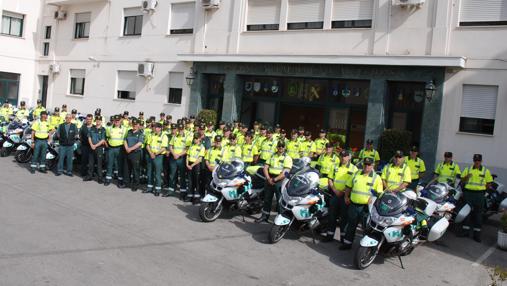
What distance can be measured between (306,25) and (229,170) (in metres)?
9.45

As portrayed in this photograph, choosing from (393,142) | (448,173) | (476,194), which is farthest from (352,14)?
(476,194)

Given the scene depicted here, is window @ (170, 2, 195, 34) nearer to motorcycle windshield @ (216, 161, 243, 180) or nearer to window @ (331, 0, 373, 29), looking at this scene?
window @ (331, 0, 373, 29)

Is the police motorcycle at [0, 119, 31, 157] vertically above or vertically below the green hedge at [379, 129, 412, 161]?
below

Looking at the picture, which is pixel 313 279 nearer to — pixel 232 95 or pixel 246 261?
pixel 246 261

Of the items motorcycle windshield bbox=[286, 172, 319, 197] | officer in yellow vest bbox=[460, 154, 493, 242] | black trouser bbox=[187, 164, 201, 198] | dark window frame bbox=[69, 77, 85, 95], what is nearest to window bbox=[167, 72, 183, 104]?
dark window frame bbox=[69, 77, 85, 95]

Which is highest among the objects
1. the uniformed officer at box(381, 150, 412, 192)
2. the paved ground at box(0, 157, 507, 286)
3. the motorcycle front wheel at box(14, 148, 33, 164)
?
the uniformed officer at box(381, 150, 412, 192)

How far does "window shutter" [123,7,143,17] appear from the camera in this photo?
23.3 metres

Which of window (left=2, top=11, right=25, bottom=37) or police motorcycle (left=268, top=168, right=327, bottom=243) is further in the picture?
window (left=2, top=11, right=25, bottom=37)

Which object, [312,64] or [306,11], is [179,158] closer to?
[312,64]

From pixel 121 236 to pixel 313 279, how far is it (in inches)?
129

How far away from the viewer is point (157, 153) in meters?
12.5

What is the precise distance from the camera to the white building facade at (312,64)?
1465 centimetres

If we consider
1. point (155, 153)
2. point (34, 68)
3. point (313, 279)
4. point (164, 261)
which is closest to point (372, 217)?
point (313, 279)

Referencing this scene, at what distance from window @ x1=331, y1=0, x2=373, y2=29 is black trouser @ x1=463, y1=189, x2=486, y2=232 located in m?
7.64
